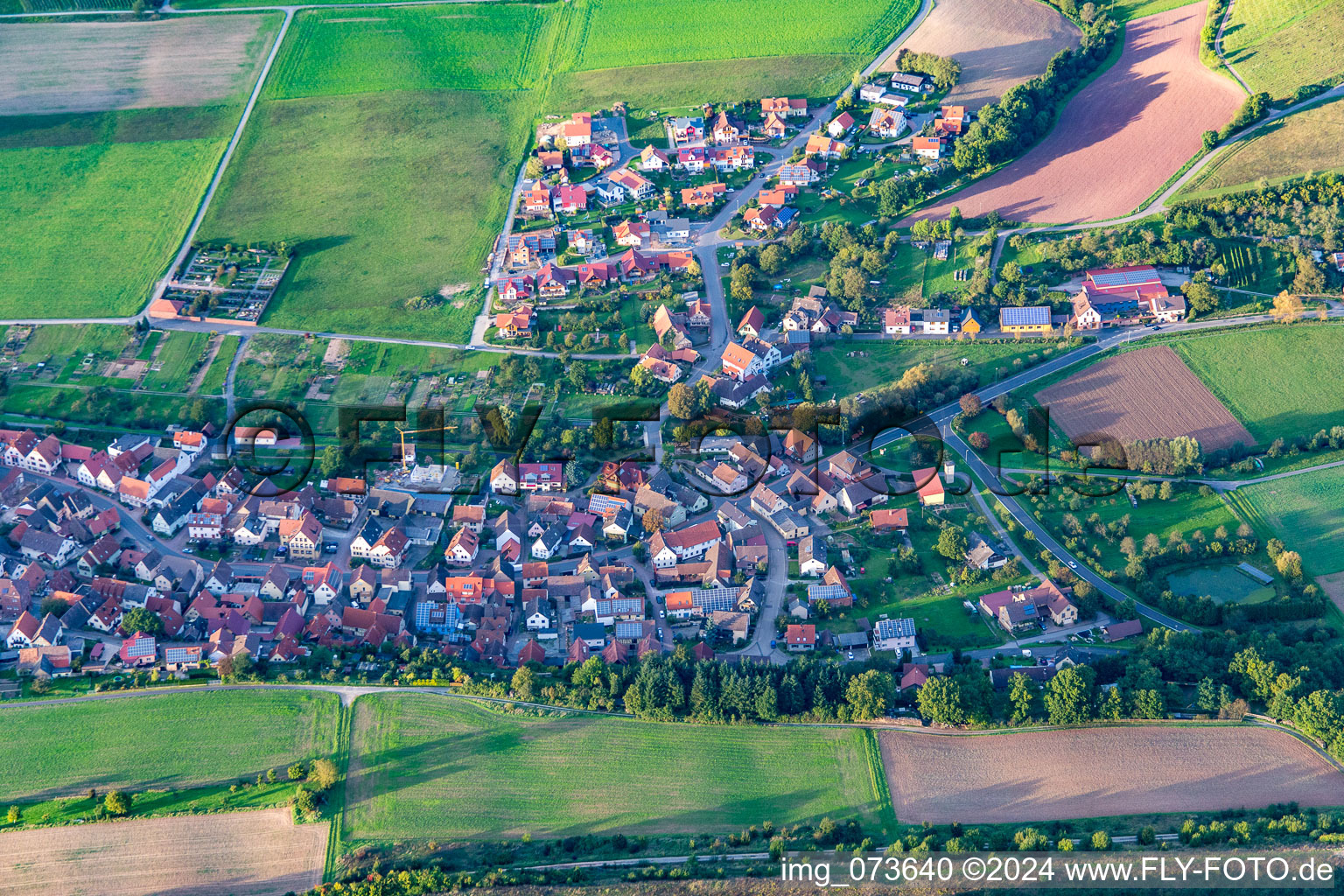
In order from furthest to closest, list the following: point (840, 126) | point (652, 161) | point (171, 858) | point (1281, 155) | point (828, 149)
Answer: point (840, 126), point (652, 161), point (828, 149), point (1281, 155), point (171, 858)

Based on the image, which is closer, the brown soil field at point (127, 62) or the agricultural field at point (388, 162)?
the agricultural field at point (388, 162)

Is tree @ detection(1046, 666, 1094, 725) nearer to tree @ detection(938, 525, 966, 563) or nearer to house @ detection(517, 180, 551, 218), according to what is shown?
tree @ detection(938, 525, 966, 563)

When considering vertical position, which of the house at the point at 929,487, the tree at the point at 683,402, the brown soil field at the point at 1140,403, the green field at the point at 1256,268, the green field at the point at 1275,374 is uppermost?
the green field at the point at 1256,268

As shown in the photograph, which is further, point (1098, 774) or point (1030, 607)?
point (1030, 607)

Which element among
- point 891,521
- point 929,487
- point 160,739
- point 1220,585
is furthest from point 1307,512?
point 160,739

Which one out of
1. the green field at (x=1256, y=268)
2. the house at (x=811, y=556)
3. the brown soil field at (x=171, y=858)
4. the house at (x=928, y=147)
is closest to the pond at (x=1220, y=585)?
the house at (x=811, y=556)

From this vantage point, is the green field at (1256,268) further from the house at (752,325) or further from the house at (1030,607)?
the house at (1030,607)

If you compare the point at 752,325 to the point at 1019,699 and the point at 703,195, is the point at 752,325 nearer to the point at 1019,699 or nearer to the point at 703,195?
the point at 703,195

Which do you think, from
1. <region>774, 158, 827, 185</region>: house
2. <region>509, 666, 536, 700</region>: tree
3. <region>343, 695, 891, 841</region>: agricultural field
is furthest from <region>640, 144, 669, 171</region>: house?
<region>343, 695, 891, 841</region>: agricultural field
